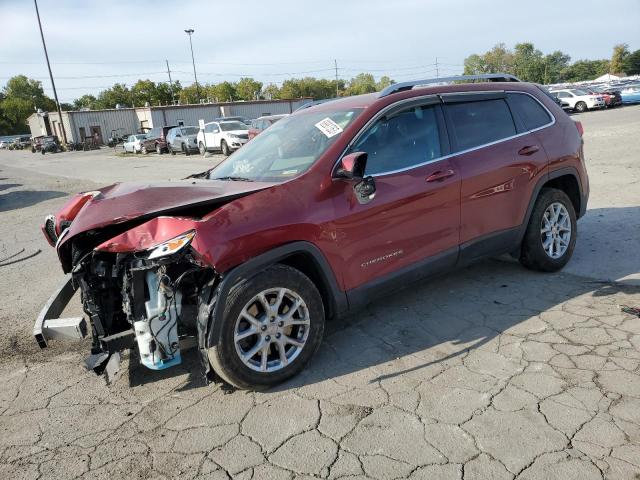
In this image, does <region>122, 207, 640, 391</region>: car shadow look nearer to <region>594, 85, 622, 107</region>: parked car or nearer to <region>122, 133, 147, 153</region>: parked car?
<region>594, 85, 622, 107</region>: parked car

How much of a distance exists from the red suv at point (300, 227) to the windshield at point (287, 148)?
0.02 metres

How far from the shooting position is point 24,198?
14.9m

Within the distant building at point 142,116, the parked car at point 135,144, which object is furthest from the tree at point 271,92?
the parked car at point 135,144

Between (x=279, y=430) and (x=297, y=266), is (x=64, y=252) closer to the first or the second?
(x=297, y=266)

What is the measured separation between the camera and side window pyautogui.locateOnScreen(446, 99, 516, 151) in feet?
14.1

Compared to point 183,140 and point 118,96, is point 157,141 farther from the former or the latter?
point 118,96

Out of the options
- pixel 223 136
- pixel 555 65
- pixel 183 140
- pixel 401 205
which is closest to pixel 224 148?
pixel 223 136

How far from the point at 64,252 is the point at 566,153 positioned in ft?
14.6

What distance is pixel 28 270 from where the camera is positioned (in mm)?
6664

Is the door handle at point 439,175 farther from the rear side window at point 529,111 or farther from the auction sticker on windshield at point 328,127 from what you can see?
Answer: the rear side window at point 529,111

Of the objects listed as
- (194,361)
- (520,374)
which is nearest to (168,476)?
(194,361)

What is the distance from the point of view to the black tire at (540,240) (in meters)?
4.77

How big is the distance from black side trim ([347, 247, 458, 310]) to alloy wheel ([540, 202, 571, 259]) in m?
1.26

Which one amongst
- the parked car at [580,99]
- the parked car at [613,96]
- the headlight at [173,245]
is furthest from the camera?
the parked car at [613,96]
